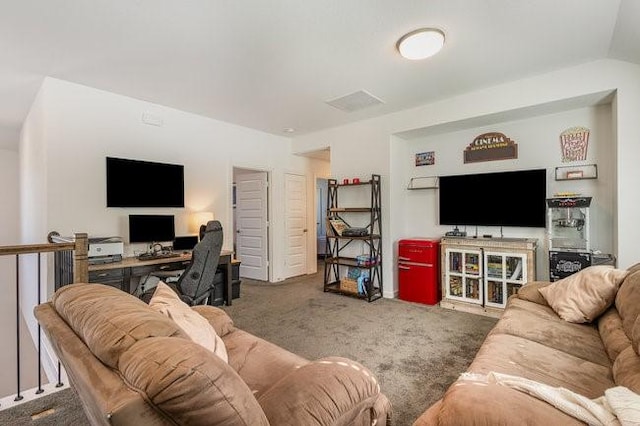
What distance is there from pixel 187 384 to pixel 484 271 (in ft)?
12.5

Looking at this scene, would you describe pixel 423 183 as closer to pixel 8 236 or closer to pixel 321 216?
pixel 321 216

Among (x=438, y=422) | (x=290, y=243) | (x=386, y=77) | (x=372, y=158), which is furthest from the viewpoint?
(x=290, y=243)

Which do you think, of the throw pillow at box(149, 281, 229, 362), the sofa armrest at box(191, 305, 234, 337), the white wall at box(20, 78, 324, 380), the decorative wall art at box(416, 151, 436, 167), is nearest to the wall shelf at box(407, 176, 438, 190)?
the decorative wall art at box(416, 151, 436, 167)

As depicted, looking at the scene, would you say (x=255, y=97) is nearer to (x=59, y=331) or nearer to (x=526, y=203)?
(x=59, y=331)

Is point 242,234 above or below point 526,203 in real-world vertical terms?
below

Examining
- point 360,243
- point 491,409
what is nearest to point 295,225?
point 360,243

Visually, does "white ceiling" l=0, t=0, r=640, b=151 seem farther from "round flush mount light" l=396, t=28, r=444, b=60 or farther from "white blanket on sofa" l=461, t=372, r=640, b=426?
"white blanket on sofa" l=461, t=372, r=640, b=426

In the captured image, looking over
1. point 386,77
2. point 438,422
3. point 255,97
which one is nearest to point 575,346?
point 438,422

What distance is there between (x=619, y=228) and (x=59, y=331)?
418cm

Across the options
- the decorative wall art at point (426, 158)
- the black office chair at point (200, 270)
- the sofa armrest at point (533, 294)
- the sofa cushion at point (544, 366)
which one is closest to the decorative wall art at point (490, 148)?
the decorative wall art at point (426, 158)

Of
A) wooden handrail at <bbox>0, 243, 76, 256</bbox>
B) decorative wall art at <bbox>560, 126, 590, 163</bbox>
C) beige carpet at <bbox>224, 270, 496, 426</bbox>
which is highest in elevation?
decorative wall art at <bbox>560, 126, 590, 163</bbox>

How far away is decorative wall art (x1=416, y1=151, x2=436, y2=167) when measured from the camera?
4.56 metres

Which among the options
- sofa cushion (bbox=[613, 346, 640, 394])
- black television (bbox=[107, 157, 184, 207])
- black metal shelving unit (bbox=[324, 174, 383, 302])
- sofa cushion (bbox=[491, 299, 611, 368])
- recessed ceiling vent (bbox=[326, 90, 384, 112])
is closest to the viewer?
sofa cushion (bbox=[613, 346, 640, 394])

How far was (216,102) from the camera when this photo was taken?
3.93 meters
